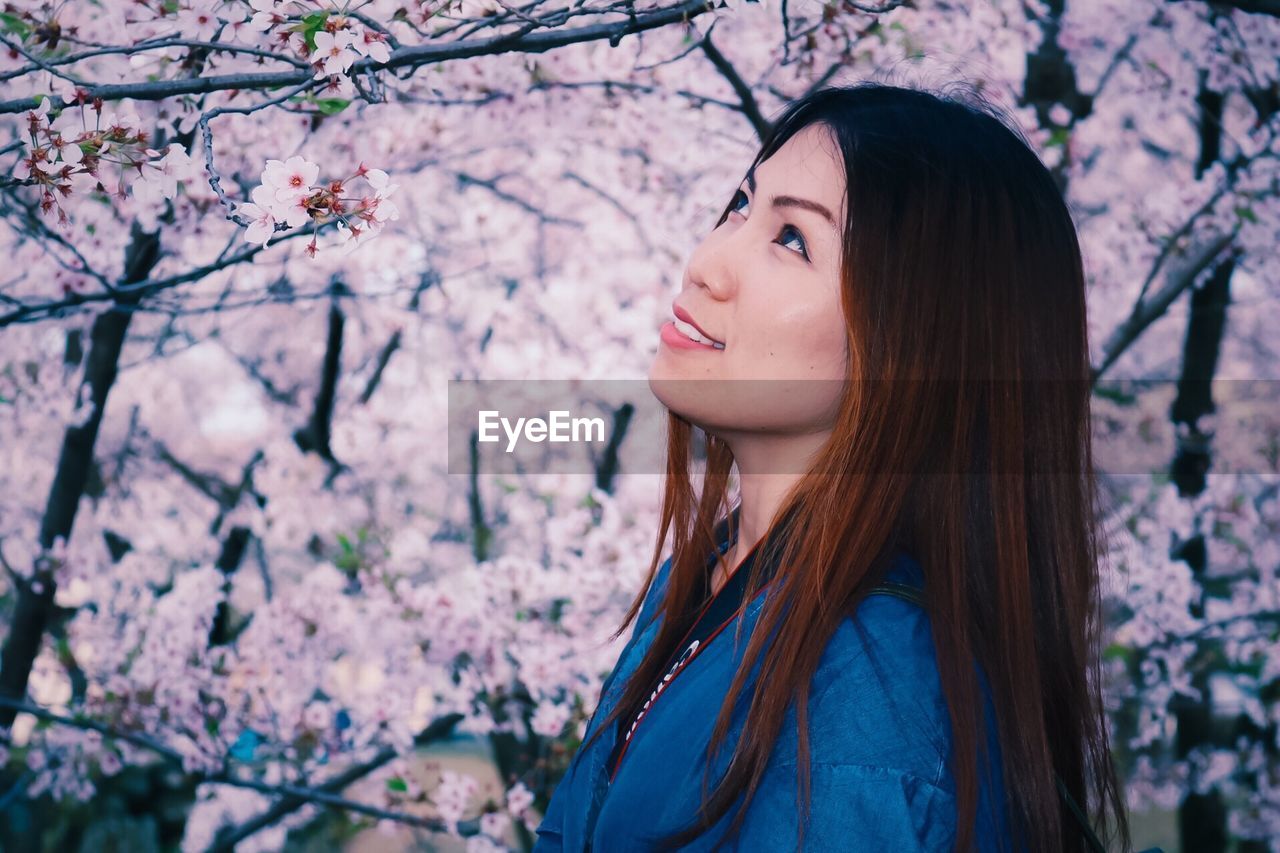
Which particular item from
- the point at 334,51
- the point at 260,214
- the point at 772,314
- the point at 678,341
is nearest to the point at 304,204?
the point at 260,214

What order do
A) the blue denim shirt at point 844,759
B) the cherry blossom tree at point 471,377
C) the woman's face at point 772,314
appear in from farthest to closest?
the cherry blossom tree at point 471,377
the woman's face at point 772,314
the blue denim shirt at point 844,759

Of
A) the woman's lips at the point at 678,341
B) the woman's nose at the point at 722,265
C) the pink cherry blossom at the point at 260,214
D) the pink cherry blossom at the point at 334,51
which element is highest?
the pink cherry blossom at the point at 334,51

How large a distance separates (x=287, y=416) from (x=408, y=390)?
2.51 feet

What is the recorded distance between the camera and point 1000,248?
4.99ft

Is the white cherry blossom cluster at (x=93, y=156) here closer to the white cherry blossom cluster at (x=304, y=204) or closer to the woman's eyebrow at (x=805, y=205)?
the white cherry blossom cluster at (x=304, y=204)

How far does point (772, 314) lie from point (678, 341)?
6.9 inches

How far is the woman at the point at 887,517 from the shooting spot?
1.33 m

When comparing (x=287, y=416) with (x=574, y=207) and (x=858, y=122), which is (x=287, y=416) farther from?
(x=858, y=122)

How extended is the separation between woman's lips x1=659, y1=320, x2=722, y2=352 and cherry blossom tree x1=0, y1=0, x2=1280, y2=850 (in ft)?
5.63

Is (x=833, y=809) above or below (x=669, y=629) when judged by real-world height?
below

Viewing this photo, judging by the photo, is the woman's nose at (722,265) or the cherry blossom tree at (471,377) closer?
the woman's nose at (722,265)

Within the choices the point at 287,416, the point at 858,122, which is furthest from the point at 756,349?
the point at 287,416

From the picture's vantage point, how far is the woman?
4.35 feet

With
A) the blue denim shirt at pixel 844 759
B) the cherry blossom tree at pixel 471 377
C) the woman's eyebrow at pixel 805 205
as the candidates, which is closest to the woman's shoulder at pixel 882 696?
the blue denim shirt at pixel 844 759
